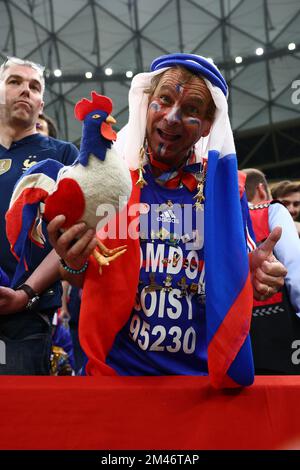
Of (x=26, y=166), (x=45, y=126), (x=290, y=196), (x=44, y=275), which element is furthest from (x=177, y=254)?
(x=290, y=196)

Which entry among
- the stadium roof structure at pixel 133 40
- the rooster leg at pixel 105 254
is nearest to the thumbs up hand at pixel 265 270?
the rooster leg at pixel 105 254

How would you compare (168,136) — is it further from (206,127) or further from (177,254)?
(177,254)

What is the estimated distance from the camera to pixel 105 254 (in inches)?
43.3

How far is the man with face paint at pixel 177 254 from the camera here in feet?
3.67

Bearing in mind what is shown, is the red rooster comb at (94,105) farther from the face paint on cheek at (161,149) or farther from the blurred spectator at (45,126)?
the blurred spectator at (45,126)

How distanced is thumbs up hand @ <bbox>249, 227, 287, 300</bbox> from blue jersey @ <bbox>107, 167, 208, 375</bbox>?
0.12m

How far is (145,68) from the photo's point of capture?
10.4 m

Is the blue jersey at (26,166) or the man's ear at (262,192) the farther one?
the man's ear at (262,192)

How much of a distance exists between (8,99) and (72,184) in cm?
99

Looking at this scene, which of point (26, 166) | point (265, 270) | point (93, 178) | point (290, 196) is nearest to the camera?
point (93, 178)

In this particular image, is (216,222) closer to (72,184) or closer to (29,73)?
(72,184)

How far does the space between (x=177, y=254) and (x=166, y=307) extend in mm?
121

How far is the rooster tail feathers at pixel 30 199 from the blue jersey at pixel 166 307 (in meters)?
0.24
